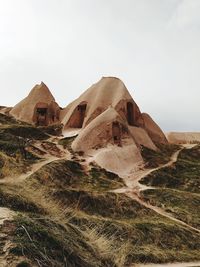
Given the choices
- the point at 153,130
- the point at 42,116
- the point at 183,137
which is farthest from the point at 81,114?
the point at 183,137

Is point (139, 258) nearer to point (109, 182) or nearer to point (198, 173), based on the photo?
point (109, 182)

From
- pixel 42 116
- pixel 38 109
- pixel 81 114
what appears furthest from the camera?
pixel 38 109

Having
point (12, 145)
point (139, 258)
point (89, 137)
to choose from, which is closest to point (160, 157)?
point (89, 137)

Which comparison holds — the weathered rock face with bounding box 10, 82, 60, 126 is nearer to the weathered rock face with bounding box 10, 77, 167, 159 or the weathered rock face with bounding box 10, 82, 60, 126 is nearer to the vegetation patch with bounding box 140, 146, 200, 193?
the weathered rock face with bounding box 10, 77, 167, 159

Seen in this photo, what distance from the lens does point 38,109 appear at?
5328 cm

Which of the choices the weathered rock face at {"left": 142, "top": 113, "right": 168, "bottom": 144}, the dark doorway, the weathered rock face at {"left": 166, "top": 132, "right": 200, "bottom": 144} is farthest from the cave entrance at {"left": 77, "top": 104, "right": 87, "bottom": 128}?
the weathered rock face at {"left": 166, "top": 132, "right": 200, "bottom": 144}

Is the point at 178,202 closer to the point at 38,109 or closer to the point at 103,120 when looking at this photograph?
the point at 103,120

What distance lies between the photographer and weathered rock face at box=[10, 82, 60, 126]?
52500mm

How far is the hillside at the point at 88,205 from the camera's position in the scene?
7000 mm

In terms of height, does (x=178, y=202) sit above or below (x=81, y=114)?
below

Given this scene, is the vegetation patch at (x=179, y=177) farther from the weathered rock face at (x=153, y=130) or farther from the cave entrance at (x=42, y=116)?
the cave entrance at (x=42, y=116)

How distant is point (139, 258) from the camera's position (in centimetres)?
1534

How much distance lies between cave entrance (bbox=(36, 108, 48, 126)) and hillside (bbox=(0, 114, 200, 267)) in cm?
340

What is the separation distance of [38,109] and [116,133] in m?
14.5
